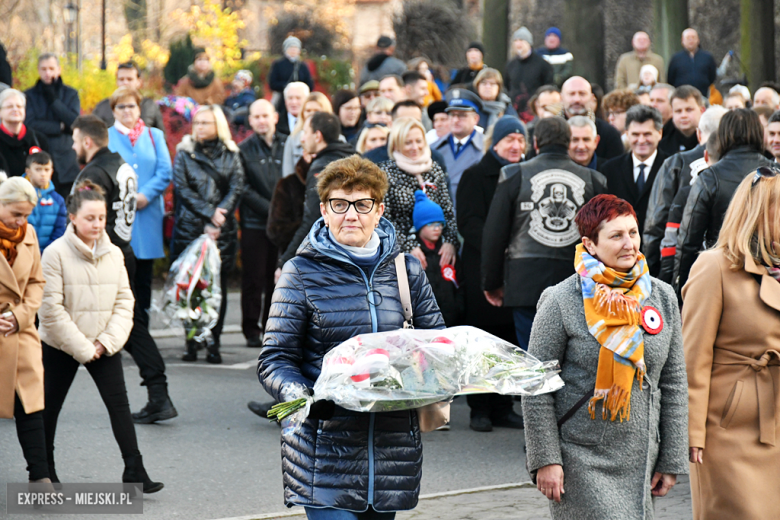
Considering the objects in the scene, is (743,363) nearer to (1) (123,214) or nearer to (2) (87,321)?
(2) (87,321)

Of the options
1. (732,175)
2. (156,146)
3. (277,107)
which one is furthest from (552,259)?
(277,107)

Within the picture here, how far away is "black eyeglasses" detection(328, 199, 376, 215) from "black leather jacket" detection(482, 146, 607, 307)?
11.2 feet

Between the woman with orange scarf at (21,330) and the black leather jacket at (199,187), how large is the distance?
165 inches

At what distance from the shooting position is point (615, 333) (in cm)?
399

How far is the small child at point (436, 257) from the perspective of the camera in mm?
7727

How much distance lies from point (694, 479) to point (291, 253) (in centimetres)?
394

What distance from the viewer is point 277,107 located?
48.7ft

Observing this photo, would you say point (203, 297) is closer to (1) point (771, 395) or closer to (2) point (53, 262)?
(2) point (53, 262)

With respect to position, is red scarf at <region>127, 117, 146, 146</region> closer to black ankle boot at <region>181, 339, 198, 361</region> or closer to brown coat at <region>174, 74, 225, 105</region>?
black ankle boot at <region>181, 339, 198, 361</region>

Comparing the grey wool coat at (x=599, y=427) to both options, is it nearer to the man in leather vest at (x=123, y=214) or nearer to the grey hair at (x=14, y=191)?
the grey hair at (x=14, y=191)

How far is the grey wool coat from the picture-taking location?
4023 mm

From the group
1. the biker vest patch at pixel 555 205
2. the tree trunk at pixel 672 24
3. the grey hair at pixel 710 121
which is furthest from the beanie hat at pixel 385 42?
the biker vest patch at pixel 555 205

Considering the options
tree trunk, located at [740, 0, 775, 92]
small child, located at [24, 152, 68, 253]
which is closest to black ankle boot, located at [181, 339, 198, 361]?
small child, located at [24, 152, 68, 253]

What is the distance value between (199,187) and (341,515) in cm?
682
